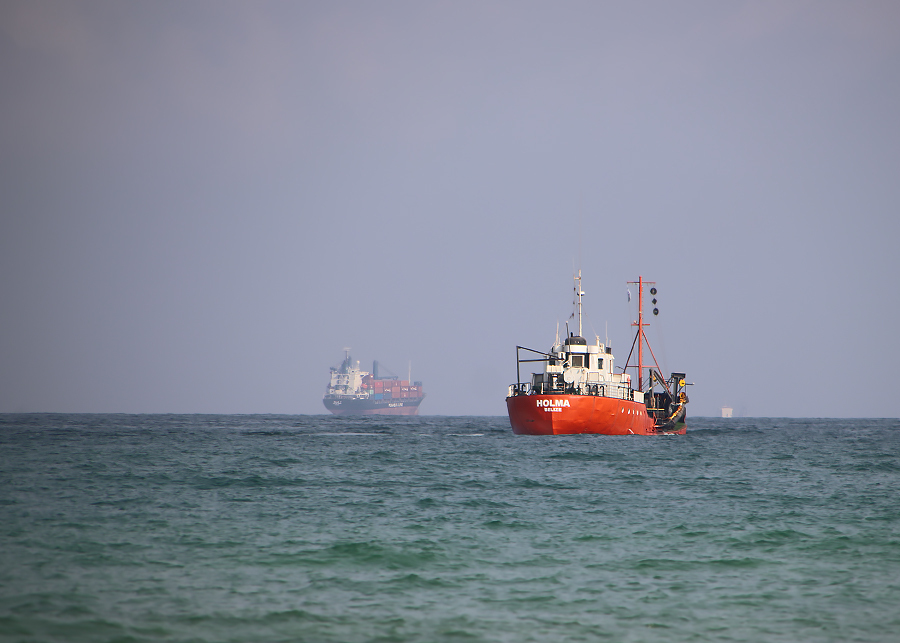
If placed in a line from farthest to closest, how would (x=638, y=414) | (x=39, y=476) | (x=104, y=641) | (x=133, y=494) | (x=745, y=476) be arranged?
(x=638, y=414) → (x=745, y=476) → (x=39, y=476) → (x=133, y=494) → (x=104, y=641)

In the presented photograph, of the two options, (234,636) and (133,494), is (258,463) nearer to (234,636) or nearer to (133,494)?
(133,494)

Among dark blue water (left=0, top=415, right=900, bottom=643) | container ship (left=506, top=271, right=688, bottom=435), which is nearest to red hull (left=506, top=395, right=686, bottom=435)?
container ship (left=506, top=271, right=688, bottom=435)

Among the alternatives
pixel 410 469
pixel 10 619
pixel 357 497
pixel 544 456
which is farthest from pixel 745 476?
pixel 10 619

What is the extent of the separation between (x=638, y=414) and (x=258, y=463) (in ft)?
128

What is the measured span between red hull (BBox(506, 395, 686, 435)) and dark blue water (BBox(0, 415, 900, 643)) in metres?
23.5

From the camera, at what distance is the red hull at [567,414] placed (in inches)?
2338

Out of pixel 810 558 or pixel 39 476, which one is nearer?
pixel 810 558

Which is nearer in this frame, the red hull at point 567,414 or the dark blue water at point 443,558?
the dark blue water at point 443,558

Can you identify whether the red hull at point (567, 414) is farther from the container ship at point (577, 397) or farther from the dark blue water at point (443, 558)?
the dark blue water at point (443, 558)

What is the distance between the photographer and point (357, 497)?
2783cm

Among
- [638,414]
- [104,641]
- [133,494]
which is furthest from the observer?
[638,414]

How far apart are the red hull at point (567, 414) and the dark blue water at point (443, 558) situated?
23.5m

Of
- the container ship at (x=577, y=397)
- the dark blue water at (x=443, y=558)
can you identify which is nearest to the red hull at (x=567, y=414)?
the container ship at (x=577, y=397)

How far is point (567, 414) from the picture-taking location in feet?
195
